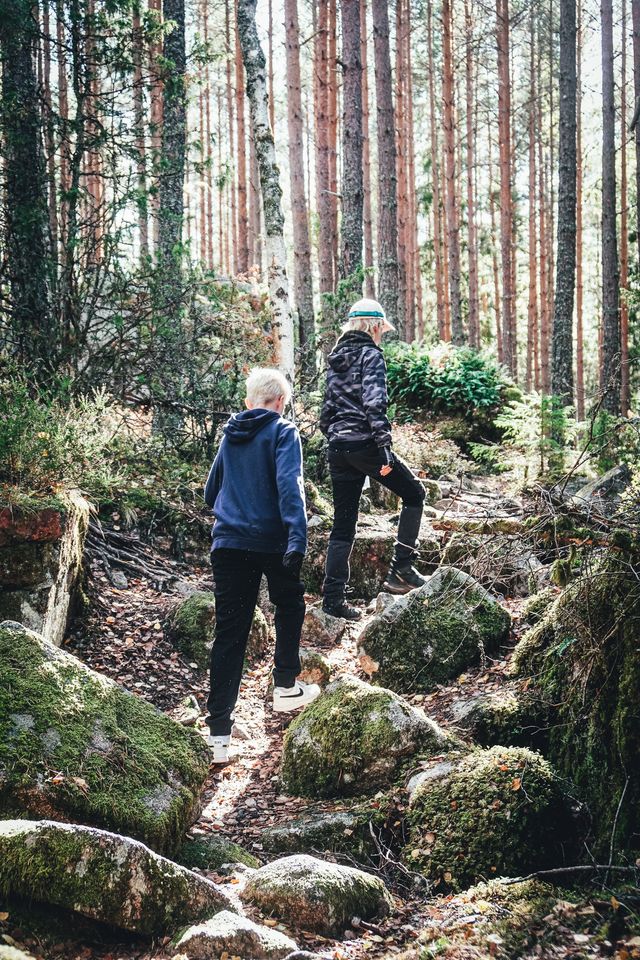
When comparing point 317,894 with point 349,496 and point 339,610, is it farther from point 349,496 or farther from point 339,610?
point 349,496

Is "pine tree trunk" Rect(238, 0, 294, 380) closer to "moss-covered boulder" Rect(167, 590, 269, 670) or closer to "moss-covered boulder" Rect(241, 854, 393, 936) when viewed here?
"moss-covered boulder" Rect(167, 590, 269, 670)

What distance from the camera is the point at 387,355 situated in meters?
15.0

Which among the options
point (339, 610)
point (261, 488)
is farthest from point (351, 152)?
point (261, 488)

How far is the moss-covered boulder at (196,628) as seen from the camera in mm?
5645

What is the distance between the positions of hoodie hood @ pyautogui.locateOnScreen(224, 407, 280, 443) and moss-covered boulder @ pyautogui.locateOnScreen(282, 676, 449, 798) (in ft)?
5.06

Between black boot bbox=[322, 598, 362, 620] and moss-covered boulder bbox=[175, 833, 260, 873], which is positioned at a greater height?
black boot bbox=[322, 598, 362, 620]

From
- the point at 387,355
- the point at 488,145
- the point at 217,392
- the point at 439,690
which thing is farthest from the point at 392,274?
the point at 488,145

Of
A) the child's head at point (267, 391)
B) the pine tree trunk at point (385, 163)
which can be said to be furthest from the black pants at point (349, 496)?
the pine tree trunk at point (385, 163)

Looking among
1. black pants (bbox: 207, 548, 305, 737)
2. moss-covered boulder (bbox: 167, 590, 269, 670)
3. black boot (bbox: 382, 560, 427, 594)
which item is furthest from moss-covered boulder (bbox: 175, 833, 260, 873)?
black boot (bbox: 382, 560, 427, 594)

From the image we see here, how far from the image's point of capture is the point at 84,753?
3.21 metres

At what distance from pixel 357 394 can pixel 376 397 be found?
0.61 ft

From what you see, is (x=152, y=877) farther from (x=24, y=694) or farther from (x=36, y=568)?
(x=36, y=568)

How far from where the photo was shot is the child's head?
14.2 feet

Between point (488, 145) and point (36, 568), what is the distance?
28.9 m
